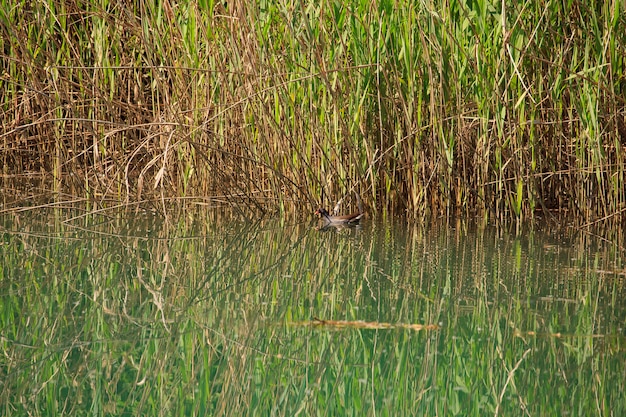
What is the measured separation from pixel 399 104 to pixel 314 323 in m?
2.07

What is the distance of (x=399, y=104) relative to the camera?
4559 mm

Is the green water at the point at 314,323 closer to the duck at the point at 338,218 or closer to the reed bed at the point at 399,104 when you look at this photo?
the duck at the point at 338,218

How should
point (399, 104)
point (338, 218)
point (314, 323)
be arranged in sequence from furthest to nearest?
point (399, 104)
point (338, 218)
point (314, 323)

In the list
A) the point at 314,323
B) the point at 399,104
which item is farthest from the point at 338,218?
the point at 314,323

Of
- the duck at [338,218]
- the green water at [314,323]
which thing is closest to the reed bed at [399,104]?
the duck at [338,218]

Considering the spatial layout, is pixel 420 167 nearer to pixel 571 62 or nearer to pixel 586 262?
pixel 571 62

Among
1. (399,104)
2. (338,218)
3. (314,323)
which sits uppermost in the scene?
(399,104)

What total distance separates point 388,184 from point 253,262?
1185mm

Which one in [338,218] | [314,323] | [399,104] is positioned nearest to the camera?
[314,323]

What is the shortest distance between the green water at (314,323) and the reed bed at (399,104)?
0.39m

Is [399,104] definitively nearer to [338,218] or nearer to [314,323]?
[338,218]

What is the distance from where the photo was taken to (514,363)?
7.79 ft

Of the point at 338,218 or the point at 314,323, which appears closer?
the point at 314,323

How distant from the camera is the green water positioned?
84.8 inches
